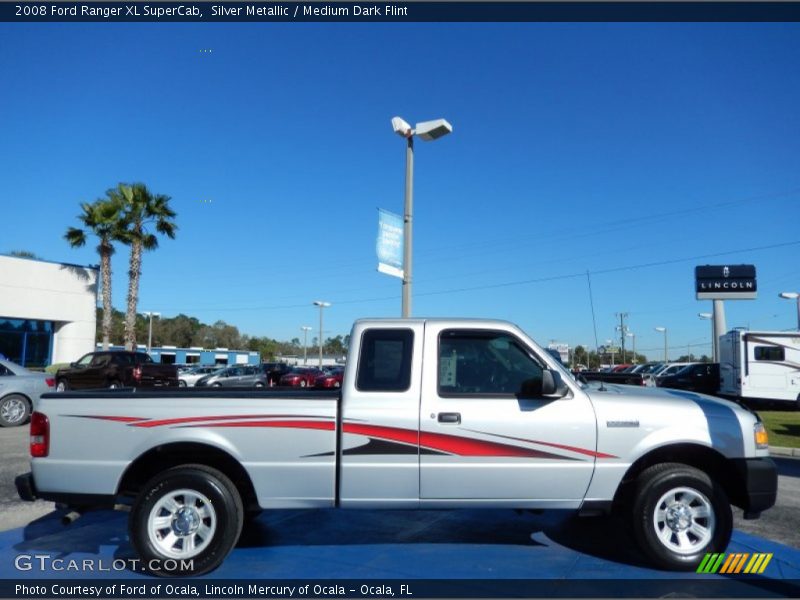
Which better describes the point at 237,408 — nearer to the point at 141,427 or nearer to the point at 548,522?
the point at 141,427

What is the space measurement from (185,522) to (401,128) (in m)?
8.46

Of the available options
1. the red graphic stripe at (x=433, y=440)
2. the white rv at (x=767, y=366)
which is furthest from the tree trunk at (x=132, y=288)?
the red graphic stripe at (x=433, y=440)

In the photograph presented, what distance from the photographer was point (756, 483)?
15.9ft

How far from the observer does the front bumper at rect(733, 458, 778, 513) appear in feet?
15.9

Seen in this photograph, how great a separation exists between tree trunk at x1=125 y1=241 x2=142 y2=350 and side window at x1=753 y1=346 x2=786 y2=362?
29656 mm

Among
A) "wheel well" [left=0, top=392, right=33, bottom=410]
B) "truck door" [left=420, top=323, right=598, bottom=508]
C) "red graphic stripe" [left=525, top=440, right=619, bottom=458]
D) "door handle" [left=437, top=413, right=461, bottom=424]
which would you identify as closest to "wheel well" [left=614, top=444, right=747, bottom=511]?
"red graphic stripe" [left=525, top=440, right=619, bottom=458]

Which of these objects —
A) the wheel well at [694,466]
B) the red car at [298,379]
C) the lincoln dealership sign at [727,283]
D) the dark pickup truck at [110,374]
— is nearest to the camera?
the wheel well at [694,466]

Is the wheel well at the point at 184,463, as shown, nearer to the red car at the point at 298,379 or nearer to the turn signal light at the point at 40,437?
the turn signal light at the point at 40,437

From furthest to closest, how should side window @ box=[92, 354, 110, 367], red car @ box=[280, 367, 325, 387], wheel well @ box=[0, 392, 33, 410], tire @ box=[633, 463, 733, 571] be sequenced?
1. red car @ box=[280, 367, 325, 387]
2. side window @ box=[92, 354, 110, 367]
3. wheel well @ box=[0, 392, 33, 410]
4. tire @ box=[633, 463, 733, 571]

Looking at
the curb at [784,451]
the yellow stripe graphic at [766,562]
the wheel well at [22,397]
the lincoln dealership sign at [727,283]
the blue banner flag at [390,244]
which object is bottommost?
the yellow stripe graphic at [766,562]

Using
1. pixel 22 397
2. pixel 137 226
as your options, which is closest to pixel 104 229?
pixel 137 226

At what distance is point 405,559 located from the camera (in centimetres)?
512

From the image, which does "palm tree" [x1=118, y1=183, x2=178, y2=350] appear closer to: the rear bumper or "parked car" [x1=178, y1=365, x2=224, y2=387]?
"parked car" [x1=178, y1=365, x2=224, y2=387]

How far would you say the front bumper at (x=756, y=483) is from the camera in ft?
15.9
